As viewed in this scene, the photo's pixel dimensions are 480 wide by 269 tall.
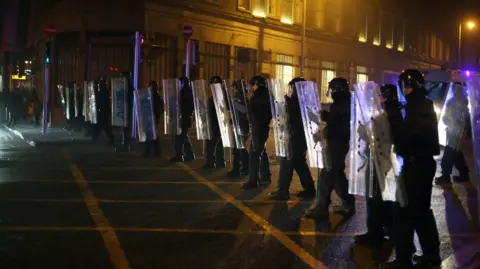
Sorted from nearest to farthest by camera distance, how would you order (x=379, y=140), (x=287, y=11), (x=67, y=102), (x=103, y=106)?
(x=379, y=140), (x=103, y=106), (x=67, y=102), (x=287, y=11)

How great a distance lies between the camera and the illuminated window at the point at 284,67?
102ft

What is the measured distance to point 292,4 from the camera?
31922mm

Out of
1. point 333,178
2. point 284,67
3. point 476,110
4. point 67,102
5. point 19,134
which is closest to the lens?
point 476,110

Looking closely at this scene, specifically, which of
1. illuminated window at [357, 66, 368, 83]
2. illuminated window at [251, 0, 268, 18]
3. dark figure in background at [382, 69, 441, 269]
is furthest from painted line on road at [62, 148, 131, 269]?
illuminated window at [357, 66, 368, 83]

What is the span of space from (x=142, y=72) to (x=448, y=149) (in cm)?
1561

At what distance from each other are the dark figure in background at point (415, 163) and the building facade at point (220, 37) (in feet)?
53.6

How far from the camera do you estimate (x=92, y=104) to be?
58.9ft

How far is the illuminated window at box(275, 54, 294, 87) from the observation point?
102 ft

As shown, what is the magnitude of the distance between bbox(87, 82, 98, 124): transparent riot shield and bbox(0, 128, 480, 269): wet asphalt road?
5.89m

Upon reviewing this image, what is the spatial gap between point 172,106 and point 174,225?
6.21 metres

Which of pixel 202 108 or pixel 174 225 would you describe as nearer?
pixel 174 225

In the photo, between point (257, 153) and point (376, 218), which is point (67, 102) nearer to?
point (257, 153)

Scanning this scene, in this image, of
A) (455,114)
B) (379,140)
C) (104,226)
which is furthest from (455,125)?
(104,226)

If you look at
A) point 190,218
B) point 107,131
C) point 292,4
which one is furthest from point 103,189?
point 292,4
